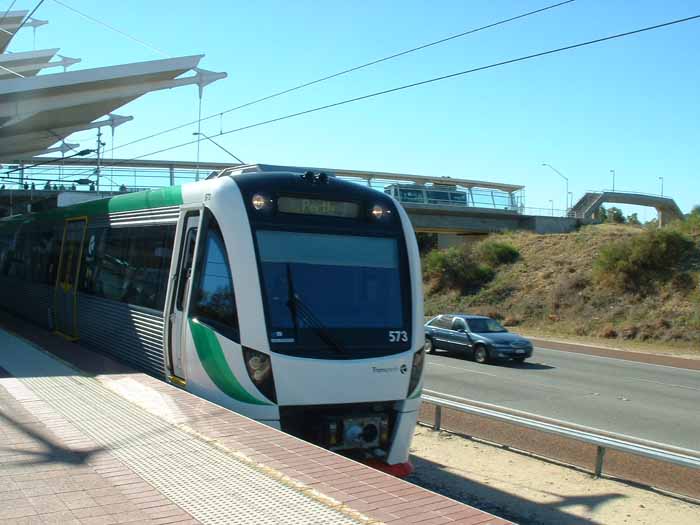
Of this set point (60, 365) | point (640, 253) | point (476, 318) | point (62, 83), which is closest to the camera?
point (60, 365)

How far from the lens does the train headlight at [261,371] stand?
7.60 m

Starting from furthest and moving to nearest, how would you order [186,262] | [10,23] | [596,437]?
[10,23] < [596,437] < [186,262]

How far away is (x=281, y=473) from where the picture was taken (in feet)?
18.5

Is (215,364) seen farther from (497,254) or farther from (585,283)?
(497,254)

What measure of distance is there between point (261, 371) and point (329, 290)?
3.67 feet

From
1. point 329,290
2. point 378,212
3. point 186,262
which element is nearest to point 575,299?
point 378,212

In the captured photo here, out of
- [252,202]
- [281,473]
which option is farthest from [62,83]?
[281,473]

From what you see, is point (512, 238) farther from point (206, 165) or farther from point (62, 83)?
point (62, 83)

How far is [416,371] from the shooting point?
27.5ft

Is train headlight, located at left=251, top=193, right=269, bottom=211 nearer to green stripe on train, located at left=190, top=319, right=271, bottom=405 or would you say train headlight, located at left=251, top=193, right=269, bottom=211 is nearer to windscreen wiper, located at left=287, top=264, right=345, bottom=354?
windscreen wiper, located at left=287, top=264, right=345, bottom=354

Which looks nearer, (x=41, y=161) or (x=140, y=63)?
(x=140, y=63)

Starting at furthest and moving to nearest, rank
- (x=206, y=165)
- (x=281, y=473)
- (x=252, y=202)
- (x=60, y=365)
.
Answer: (x=206, y=165), (x=60, y=365), (x=252, y=202), (x=281, y=473)

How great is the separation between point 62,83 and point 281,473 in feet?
88.6

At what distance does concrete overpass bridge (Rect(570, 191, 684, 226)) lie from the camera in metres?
59.5
